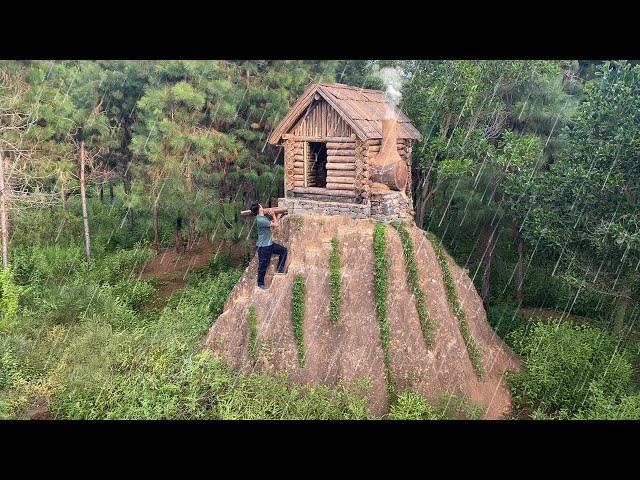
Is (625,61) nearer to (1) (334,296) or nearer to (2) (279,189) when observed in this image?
(1) (334,296)

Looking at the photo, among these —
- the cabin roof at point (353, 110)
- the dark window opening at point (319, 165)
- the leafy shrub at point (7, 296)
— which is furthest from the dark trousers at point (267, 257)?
the leafy shrub at point (7, 296)

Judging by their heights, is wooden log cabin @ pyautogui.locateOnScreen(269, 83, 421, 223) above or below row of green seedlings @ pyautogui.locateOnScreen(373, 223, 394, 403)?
above

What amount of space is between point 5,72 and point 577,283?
65.8 ft

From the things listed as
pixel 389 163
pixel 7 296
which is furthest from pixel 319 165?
pixel 7 296

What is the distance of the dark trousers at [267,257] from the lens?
49.3 ft

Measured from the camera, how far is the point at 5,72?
802 inches

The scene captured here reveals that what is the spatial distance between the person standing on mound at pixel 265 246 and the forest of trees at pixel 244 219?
9.23ft

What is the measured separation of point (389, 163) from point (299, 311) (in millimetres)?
4921

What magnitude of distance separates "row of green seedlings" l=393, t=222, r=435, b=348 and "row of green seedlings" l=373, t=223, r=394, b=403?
62 cm

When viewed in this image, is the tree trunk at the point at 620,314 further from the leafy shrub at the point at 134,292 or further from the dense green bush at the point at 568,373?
the leafy shrub at the point at 134,292

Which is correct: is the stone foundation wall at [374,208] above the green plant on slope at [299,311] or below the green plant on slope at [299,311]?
above

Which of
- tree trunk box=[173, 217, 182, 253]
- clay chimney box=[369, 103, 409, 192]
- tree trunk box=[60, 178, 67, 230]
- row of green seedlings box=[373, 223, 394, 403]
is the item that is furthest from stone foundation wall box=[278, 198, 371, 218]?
tree trunk box=[60, 178, 67, 230]

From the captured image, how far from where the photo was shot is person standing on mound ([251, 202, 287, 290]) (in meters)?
14.5

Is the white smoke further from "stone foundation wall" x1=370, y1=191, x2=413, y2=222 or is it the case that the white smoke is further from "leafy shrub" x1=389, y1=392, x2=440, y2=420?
"leafy shrub" x1=389, y1=392, x2=440, y2=420
